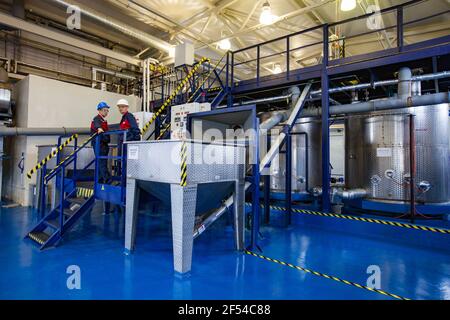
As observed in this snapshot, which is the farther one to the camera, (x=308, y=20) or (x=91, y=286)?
(x=308, y=20)

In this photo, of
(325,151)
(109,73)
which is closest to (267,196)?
(325,151)

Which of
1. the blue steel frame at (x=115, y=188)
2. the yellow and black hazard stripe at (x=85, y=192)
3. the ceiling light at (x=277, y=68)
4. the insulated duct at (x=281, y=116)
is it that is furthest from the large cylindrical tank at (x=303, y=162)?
the ceiling light at (x=277, y=68)

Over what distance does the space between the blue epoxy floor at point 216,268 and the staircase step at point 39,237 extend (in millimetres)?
148

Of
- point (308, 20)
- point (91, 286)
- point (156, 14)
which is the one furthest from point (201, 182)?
point (308, 20)

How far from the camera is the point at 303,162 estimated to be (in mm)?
8008

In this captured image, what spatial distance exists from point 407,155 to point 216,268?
16.8 ft

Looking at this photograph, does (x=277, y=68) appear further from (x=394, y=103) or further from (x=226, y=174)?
(x=226, y=174)

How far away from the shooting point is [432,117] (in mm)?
6035

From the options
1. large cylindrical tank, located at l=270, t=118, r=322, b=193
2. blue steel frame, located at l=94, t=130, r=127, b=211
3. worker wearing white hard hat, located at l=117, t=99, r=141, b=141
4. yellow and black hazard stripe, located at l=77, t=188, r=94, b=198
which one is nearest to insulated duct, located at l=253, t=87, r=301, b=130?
large cylindrical tank, located at l=270, t=118, r=322, b=193

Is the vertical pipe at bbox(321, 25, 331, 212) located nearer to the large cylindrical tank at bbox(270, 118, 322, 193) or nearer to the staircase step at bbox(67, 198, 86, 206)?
the large cylindrical tank at bbox(270, 118, 322, 193)

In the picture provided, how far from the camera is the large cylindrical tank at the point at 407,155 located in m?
6.00

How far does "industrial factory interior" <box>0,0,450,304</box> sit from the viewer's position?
12.1ft
